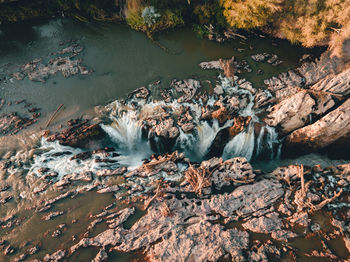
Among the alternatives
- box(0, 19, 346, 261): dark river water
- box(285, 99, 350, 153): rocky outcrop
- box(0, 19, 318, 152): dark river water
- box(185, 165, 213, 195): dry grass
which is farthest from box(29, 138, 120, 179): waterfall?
box(285, 99, 350, 153): rocky outcrop

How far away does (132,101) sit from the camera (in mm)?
18234

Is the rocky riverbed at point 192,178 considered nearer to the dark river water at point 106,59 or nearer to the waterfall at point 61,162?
the waterfall at point 61,162

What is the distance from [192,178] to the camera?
13.4 meters

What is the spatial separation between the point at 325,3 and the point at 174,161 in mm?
16992

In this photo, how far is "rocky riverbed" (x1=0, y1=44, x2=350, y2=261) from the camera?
459 inches

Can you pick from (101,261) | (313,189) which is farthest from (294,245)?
(101,261)

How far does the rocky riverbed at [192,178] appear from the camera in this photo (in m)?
11.7

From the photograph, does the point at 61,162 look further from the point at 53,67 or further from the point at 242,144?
the point at 242,144

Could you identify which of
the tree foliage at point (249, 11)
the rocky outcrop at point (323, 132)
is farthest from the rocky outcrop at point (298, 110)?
the tree foliage at point (249, 11)

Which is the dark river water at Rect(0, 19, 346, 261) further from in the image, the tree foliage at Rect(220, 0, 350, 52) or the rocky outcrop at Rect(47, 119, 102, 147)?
the tree foliage at Rect(220, 0, 350, 52)

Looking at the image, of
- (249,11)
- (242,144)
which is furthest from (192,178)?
(249,11)

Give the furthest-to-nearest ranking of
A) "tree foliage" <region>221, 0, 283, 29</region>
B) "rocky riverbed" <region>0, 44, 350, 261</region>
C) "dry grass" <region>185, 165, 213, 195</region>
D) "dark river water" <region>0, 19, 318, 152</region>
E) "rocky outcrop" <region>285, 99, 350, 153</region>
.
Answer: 1. "dark river water" <region>0, 19, 318, 152</region>
2. "tree foliage" <region>221, 0, 283, 29</region>
3. "rocky outcrop" <region>285, 99, 350, 153</region>
4. "dry grass" <region>185, 165, 213, 195</region>
5. "rocky riverbed" <region>0, 44, 350, 261</region>

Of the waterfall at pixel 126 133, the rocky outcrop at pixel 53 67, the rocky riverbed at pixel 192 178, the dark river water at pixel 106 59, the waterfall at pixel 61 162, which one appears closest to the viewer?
the rocky riverbed at pixel 192 178

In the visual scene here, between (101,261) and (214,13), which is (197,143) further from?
(214,13)
